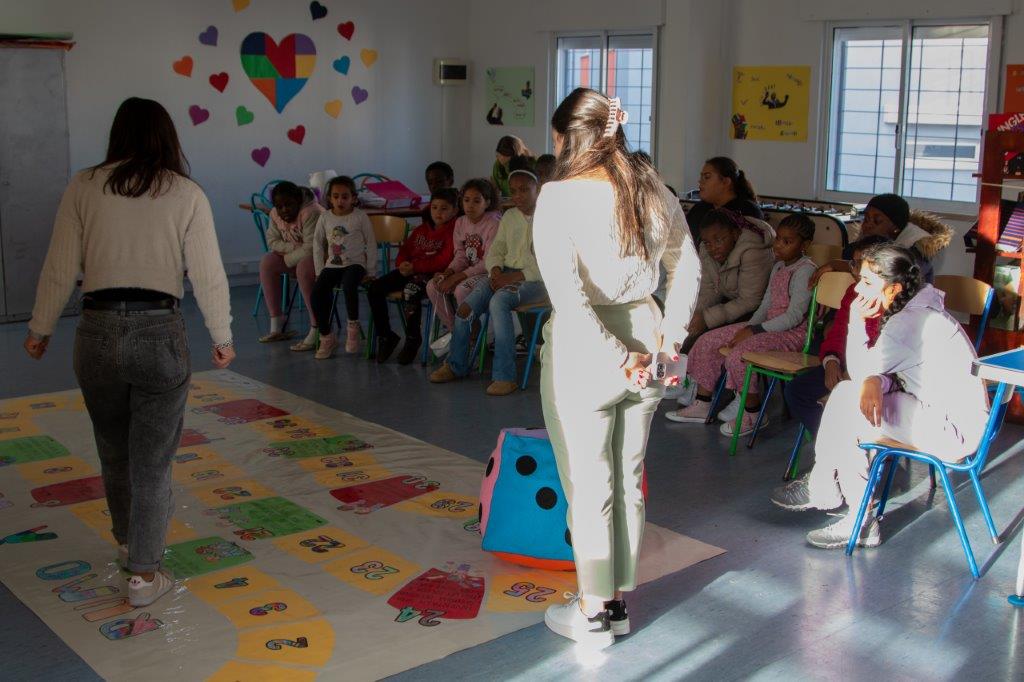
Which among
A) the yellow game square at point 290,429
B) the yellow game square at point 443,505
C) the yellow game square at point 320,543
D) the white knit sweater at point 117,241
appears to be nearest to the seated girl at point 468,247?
the yellow game square at point 290,429

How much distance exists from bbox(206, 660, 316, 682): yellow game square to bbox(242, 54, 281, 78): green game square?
7.05m

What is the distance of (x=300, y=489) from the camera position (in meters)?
4.51

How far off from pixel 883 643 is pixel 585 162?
160 cm

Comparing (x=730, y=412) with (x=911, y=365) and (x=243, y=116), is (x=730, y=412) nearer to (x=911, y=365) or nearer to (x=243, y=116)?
(x=911, y=365)

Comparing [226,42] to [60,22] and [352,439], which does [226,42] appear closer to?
[60,22]

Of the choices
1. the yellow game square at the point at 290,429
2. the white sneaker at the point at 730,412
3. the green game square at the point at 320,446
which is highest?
the white sneaker at the point at 730,412

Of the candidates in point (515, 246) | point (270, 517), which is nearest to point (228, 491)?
point (270, 517)

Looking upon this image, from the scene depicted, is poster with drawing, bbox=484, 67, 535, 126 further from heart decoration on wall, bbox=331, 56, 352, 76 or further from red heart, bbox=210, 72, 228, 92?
red heart, bbox=210, 72, 228, 92

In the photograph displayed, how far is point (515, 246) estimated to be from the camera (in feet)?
20.6

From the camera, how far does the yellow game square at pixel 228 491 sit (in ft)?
14.4

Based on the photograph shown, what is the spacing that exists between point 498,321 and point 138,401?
3.01 meters

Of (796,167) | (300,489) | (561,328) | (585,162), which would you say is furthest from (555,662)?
(796,167)

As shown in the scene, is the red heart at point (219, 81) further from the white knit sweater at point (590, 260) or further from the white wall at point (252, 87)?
the white knit sweater at point (590, 260)

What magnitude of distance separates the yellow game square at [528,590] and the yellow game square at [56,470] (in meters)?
1.98
